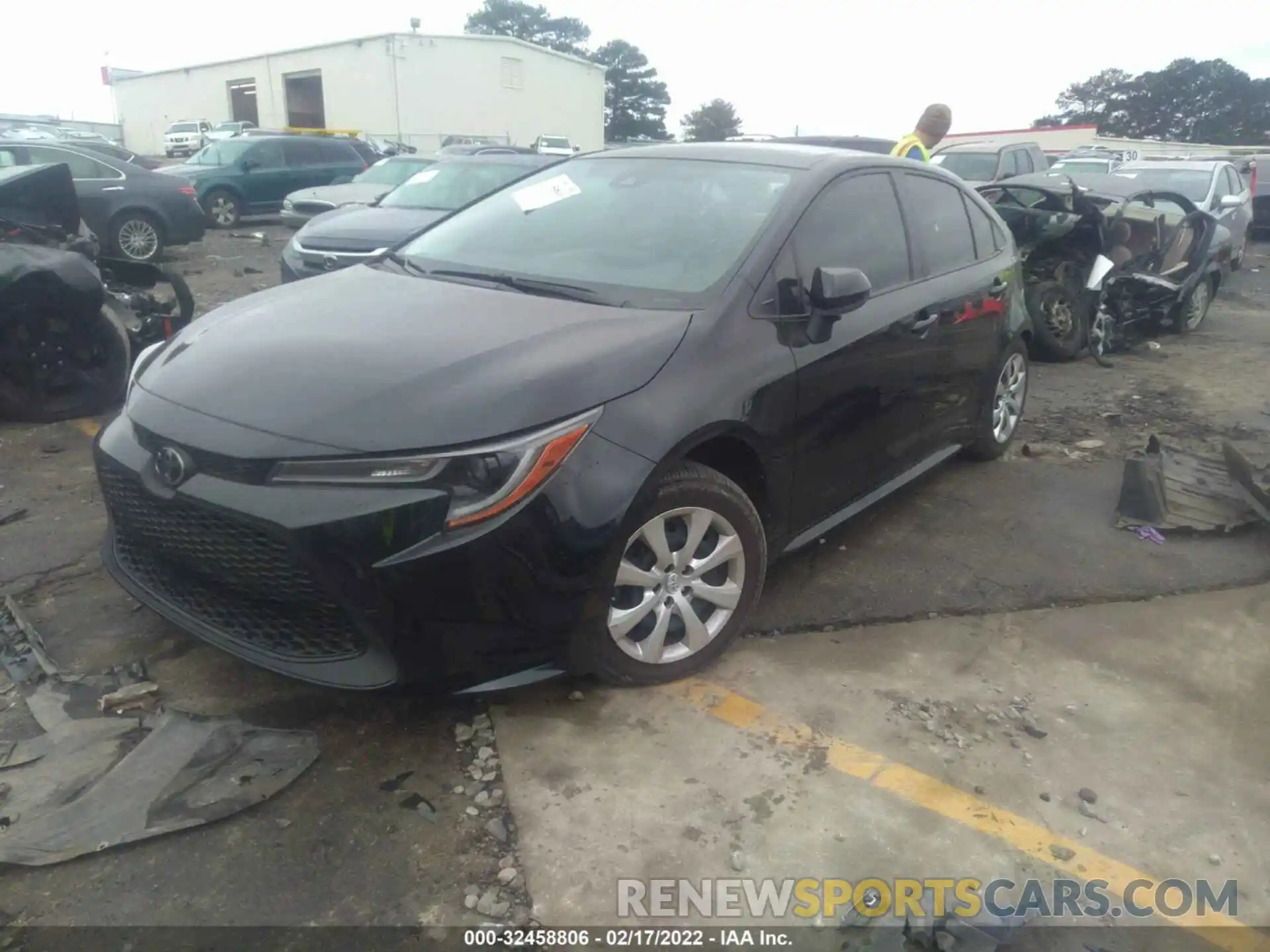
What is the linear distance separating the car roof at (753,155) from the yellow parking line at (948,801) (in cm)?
206

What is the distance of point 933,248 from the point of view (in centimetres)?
431

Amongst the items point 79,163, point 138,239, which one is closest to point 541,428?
point 138,239

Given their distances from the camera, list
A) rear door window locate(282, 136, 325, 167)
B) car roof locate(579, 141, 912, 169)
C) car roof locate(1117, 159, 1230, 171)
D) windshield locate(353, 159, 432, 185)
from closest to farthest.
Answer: car roof locate(579, 141, 912, 169) < windshield locate(353, 159, 432, 185) < car roof locate(1117, 159, 1230, 171) < rear door window locate(282, 136, 325, 167)

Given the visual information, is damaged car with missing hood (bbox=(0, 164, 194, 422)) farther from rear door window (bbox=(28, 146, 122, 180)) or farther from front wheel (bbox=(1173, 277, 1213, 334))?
front wheel (bbox=(1173, 277, 1213, 334))

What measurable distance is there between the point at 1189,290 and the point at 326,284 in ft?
27.8

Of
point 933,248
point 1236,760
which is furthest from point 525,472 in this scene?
point 933,248

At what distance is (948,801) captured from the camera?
2682mm

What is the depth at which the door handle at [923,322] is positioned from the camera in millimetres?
3956

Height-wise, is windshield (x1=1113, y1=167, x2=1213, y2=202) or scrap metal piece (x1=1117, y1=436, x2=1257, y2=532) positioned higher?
windshield (x1=1113, y1=167, x2=1213, y2=202)

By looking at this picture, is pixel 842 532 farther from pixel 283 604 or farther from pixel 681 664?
pixel 283 604

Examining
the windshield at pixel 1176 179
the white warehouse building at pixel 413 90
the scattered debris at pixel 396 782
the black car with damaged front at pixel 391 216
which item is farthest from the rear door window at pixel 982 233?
the white warehouse building at pixel 413 90

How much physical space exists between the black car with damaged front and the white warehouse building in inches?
1127

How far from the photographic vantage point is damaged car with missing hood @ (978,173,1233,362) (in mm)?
8172

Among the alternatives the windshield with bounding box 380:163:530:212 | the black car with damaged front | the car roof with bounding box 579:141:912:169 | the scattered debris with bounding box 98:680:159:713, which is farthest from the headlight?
the windshield with bounding box 380:163:530:212
